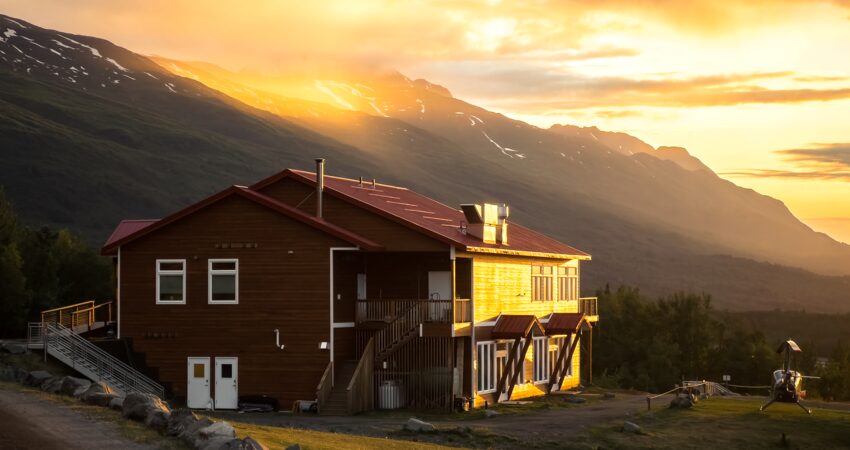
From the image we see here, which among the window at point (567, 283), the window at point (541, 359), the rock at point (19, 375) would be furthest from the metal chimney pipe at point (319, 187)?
the window at point (567, 283)

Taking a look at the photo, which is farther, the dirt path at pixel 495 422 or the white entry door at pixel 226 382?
the white entry door at pixel 226 382

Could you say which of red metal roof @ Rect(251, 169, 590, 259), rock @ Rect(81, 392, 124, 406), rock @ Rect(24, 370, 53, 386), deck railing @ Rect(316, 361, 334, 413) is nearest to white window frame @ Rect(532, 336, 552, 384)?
red metal roof @ Rect(251, 169, 590, 259)

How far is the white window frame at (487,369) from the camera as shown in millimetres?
47812

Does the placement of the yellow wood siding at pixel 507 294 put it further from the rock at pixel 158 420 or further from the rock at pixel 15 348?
the rock at pixel 158 420

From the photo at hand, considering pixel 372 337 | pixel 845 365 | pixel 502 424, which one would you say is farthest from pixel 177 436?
pixel 845 365

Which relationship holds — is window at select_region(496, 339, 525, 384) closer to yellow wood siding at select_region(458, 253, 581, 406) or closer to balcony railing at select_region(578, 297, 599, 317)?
yellow wood siding at select_region(458, 253, 581, 406)

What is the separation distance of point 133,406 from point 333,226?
61.2ft

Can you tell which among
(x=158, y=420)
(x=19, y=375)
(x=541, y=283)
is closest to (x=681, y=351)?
(x=541, y=283)

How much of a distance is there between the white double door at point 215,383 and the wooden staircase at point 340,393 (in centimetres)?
411

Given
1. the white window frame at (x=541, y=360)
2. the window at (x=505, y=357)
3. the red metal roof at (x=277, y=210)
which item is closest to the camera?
the red metal roof at (x=277, y=210)

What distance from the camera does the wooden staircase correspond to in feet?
141

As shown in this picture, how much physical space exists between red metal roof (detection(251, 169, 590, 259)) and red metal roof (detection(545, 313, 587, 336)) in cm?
299

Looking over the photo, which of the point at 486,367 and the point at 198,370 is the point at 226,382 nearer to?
the point at 198,370

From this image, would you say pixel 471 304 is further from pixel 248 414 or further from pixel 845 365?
pixel 845 365
